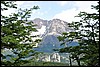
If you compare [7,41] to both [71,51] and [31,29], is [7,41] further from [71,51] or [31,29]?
[71,51]

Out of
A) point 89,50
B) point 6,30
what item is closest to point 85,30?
point 89,50

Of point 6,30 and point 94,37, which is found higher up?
point 6,30

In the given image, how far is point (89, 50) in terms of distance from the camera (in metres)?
21.2

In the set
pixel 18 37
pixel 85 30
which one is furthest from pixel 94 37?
pixel 18 37

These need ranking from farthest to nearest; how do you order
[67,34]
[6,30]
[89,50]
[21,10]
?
[67,34] → [89,50] → [21,10] → [6,30]

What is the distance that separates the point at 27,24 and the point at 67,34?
20.5 feet

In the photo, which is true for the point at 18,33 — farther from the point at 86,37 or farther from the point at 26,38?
the point at 86,37

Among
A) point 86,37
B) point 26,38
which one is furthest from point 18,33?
point 86,37

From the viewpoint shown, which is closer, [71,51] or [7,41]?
[7,41]

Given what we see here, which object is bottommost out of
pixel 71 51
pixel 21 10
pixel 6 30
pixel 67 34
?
pixel 71 51

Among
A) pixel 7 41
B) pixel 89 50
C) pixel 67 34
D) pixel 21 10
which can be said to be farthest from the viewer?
pixel 67 34

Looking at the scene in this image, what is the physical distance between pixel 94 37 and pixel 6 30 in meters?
10.8

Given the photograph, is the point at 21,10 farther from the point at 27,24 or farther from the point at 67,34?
the point at 67,34

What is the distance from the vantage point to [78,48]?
2178 centimetres
